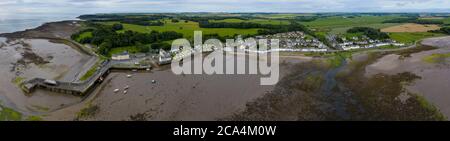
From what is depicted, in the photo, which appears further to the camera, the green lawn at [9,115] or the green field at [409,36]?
the green field at [409,36]

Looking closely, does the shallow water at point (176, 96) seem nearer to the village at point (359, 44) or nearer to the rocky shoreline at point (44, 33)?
the village at point (359, 44)

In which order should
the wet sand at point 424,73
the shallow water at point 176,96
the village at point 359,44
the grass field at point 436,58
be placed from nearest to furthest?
the shallow water at point 176,96 → the wet sand at point 424,73 → the grass field at point 436,58 → the village at point 359,44

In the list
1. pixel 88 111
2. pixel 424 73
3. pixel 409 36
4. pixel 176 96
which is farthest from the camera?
pixel 409 36

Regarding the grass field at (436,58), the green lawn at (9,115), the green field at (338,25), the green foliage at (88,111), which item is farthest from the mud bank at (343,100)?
the green field at (338,25)

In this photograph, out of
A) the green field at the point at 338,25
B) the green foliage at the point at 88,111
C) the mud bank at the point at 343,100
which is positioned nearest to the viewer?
the mud bank at the point at 343,100

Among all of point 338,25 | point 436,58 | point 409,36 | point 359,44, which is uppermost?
point 338,25

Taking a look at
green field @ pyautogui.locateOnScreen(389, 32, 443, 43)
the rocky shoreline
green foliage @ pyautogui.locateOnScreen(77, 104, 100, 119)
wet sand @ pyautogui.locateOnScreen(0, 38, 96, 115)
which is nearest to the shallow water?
green foliage @ pyautogui.locateOnScreen(77, 104, 100, 119)

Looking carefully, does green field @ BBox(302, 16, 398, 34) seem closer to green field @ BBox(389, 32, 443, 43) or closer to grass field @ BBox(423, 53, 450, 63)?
green field @ BBox(389, 32, 443, 43)

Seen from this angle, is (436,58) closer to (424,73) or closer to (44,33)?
(424,73)

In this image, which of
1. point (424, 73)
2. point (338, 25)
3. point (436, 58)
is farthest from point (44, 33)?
point (338, 25)
